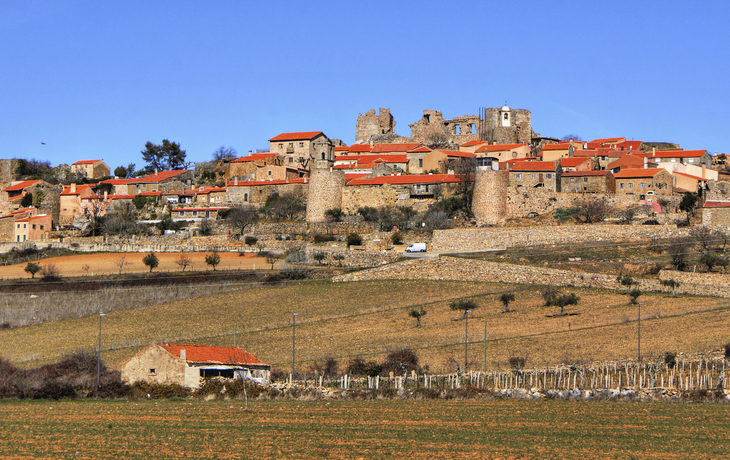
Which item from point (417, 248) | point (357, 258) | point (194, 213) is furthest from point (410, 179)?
point (194, 213)

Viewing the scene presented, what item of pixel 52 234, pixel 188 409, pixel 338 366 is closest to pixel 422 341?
pixel 338 366

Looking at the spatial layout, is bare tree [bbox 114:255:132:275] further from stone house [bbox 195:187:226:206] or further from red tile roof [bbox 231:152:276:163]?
red tile roof [bbox 231:152:276:163]

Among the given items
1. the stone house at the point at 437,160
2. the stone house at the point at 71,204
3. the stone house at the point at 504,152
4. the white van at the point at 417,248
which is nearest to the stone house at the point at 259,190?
the stone house at the point at 437,160

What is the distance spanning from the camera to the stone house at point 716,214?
5345cm

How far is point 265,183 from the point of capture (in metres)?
70.4

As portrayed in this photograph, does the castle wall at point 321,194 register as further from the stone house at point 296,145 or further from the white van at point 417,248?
the stone house at point 296,145

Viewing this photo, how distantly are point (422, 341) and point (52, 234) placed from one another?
4171cm

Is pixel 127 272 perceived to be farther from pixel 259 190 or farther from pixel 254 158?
pixel 254 158

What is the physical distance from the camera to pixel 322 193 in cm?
6400

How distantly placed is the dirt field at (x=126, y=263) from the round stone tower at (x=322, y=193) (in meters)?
6.25

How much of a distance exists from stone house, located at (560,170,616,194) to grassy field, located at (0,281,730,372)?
17452 millimetres

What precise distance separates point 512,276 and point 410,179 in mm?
19396

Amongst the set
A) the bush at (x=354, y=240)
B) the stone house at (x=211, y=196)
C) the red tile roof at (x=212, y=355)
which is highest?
the stone house at (x=211, y=196)

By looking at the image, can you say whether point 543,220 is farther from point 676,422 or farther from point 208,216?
point 676,422
